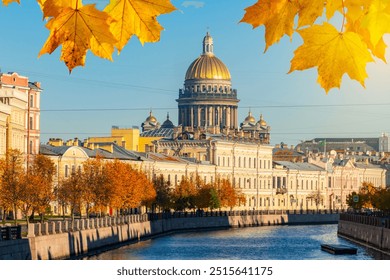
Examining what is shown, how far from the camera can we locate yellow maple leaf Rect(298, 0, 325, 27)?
8.30 ft

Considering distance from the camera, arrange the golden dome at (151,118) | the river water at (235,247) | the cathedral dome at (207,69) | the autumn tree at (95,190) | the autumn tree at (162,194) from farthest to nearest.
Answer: the cathedral dome at (207,69)
the golden dome at (151,118)
the autumn tree at (162,194)
the autumn tree at (95,190)
the river water at (235,247)

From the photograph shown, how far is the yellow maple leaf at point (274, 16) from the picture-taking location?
259 cm

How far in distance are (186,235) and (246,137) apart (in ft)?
156

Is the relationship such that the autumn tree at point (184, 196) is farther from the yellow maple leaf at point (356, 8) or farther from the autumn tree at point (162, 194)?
the yellow maple leaf at point (356, 8)

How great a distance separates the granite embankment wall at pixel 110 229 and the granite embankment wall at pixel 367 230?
9603mm

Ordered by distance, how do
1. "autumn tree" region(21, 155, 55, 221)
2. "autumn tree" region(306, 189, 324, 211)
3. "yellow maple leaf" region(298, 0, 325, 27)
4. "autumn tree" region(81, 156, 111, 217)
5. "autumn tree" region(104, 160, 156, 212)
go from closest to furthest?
"yellow maple leaf" region(298, 0, 325, 27)
"autumn tree" region(21, 155, 55, 221)
"autumn tree" region(81, 156, 111, 217)
"autumn tree" region(104, 160, 156, 212)
"autumn tree" region(306, 189, 324, 211)

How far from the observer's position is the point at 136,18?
266 centimetres

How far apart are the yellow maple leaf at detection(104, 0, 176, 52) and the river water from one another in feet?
111

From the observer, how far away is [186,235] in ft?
196

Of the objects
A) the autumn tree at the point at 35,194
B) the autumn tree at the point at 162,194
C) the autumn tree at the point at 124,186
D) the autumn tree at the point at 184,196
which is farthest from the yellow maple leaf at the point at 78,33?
the autumn tree at the point at 184,196

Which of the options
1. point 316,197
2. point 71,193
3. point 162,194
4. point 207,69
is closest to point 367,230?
point 71,193

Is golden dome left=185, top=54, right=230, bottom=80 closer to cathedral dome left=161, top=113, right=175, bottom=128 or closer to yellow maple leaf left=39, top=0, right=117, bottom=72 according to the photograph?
cathedral dome left=161, top=113, right=175, bottom=128

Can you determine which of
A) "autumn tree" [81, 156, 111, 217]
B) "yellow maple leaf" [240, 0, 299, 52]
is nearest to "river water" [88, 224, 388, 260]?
"autumn tree" [81, 156, 111, 217]
